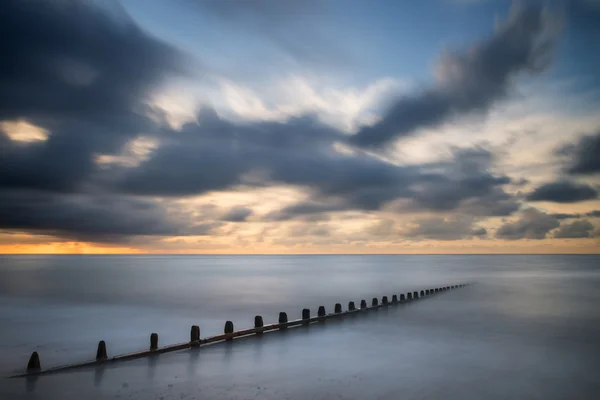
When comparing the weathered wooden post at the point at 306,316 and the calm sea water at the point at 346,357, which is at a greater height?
the weathered wooden post at the point at 306,316

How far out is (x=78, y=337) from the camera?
30047 mm

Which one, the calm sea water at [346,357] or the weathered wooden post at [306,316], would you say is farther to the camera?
the weathered wooden post at [306,316]

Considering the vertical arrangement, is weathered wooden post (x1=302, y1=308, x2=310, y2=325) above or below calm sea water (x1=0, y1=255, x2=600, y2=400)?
above

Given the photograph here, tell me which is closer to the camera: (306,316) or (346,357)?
(346,357)

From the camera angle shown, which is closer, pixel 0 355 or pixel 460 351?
pixel 460 351

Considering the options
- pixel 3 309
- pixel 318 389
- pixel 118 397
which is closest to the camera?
pixel 118 397

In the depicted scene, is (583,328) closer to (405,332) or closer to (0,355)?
(405,332)

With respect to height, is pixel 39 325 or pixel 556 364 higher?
pixel 39 325

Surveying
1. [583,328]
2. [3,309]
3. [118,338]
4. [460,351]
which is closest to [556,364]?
[460,351]

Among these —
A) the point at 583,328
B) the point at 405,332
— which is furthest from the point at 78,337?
the point at 583,328

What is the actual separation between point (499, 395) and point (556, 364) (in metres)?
7.21

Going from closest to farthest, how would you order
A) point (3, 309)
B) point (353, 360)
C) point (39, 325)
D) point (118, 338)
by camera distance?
1. point (353, 360)
2. point (118, 338)
3. point (39, 325)
4. point (3, 309)

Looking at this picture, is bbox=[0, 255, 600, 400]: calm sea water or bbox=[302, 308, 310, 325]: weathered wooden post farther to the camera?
bbox=[302, 308, 310, 325]: weathered wooden post

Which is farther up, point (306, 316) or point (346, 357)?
point (306, 316)
